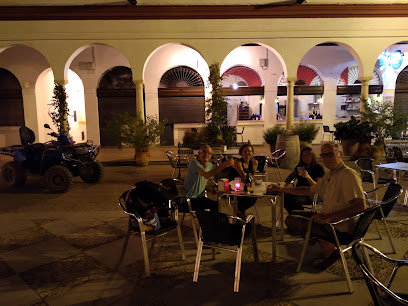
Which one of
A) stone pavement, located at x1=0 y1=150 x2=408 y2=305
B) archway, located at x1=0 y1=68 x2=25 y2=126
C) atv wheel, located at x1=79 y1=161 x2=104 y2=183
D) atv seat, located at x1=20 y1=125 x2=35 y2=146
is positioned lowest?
stone pavement, located at x1=0 y1=150 x2=408 y2=305

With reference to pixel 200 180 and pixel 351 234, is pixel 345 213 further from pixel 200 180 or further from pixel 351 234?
pixel 200 180

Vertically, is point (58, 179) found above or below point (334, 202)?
below

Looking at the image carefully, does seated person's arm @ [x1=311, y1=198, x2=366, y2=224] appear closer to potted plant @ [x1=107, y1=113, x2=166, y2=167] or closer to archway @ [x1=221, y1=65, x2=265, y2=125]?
potted plant @ [x1=107, y1=113, x2=166, y2=167]

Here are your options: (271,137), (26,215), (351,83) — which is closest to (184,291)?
(26,215)

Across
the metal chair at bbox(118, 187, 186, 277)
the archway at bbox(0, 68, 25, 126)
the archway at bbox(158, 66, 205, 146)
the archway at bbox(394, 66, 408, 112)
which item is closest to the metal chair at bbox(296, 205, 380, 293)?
the metal chair at bbox(118, 187, 186, 277)

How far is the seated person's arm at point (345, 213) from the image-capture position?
128 inches

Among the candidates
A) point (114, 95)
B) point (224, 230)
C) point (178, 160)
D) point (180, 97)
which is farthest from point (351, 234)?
point (114, 95)

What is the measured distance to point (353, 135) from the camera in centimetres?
1080

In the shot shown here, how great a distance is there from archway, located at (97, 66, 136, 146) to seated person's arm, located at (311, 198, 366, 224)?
40.6ft

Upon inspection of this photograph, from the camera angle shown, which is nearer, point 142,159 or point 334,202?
point 334,202

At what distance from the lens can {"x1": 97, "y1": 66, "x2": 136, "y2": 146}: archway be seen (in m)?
14.5

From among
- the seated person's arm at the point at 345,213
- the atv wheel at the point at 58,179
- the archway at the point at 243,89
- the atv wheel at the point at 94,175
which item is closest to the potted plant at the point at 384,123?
the archway at the point at 243,89

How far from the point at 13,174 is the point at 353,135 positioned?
9.96 metres

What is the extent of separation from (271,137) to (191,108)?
487 cm
